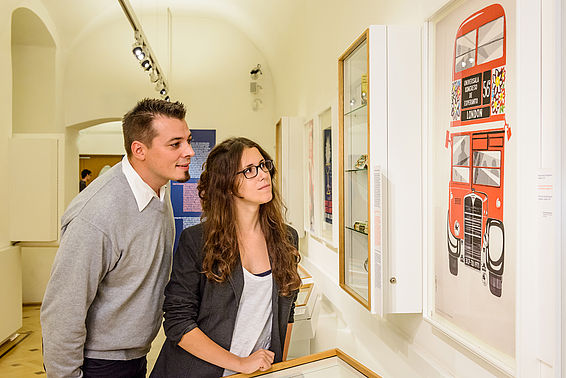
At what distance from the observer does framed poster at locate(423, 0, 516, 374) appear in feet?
4.65

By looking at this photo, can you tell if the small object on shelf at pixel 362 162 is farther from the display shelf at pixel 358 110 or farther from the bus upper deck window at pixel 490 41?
the bus upper deck window at pixel 490 41

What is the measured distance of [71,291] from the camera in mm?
1676

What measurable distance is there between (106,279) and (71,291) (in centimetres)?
16

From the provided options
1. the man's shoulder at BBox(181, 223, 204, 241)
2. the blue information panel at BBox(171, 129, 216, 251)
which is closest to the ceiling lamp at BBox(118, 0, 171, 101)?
the blue information panel at BBox(171, 129, 216, 251)

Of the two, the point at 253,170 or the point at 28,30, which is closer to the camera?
the point at 253,170

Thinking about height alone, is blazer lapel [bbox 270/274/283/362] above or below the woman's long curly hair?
below

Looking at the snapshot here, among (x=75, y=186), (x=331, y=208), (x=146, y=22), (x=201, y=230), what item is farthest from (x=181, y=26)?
(x=201, y=230)

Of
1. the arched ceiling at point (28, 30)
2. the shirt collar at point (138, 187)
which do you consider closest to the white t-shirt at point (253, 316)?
the shirt collar at point (138, 187)

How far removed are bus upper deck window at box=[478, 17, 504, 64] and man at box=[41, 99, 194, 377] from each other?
1200mm

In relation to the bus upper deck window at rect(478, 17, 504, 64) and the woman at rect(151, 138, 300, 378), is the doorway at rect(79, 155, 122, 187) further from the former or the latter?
the bus upper deck window at rect(478, 17, 504, 64)

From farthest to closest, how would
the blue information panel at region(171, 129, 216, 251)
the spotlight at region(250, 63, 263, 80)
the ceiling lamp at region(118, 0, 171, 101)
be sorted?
the blue information panel at region(171, 129, 216, 251) → the spotlight at region(250, 63, 263, 80) → the ceiling lamp at region(118, 0, 171, 101)

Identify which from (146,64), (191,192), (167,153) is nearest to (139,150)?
(167,153)

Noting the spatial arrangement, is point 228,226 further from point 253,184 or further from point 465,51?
point 465,51

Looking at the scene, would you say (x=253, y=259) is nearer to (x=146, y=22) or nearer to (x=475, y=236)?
(x=475, y=236)
